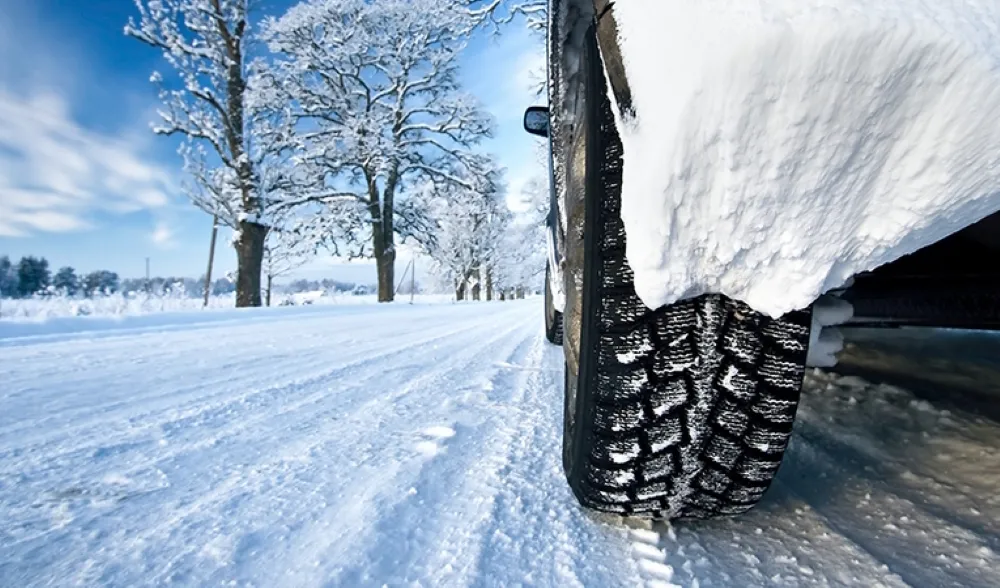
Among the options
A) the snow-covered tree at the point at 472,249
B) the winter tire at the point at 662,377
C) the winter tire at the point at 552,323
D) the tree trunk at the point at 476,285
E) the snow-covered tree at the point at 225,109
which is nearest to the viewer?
the winter tire at the point at 662,377

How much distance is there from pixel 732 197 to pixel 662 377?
289 mm

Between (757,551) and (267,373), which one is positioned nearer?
(757,551)

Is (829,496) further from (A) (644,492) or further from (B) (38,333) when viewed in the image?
(B) (38,333)

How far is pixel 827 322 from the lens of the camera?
79 centimetres

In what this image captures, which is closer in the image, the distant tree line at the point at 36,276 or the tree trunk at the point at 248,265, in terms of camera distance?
the tree trunk at the point at 248,265

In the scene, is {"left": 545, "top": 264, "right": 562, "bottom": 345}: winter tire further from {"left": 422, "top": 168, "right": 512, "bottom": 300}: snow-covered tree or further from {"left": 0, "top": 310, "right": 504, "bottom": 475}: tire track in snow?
{"left": 422, "top": 168, "right": 512, "bottom": 300}: snow-covered tree

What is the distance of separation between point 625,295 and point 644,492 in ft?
1.12

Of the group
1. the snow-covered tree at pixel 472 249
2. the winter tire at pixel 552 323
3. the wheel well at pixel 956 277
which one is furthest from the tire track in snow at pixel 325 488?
the snow-covered tree at pixel 472 249

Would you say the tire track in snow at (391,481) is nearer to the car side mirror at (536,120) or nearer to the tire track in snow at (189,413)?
the tire track in snow at (189,413)

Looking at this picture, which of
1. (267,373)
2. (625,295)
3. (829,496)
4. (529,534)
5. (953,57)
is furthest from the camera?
(267,373)

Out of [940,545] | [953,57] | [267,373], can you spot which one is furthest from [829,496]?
[267,373]

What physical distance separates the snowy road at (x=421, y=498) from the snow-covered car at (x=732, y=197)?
12 cm

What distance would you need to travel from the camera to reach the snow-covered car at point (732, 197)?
45 cm

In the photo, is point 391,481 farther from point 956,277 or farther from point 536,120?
point 536,120
